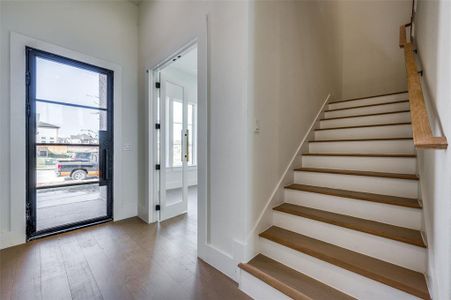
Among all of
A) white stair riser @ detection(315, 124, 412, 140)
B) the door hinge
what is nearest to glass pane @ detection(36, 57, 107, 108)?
the door hinge

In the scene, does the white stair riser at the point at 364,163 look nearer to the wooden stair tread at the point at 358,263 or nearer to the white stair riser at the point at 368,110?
the wooden stair tread at the point at 358,263

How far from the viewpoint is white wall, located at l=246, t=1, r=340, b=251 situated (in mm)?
1751

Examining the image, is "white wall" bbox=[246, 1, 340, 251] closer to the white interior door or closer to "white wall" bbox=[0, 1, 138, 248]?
the white interior door

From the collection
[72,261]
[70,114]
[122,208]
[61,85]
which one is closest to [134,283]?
[72,261]

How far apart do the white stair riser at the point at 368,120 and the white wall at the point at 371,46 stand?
186 centimetres

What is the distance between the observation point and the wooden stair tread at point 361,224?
1.32m

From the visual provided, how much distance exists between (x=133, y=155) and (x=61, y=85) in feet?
4.36

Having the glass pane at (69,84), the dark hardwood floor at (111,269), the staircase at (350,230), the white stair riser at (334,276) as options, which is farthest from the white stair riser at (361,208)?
the glass pane at (69,84)

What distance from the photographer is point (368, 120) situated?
2680 millimetres

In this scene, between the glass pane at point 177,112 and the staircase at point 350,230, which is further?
the glass pane at point 177,112

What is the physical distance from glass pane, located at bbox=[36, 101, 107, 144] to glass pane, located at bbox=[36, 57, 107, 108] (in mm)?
117

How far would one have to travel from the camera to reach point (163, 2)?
2779mm

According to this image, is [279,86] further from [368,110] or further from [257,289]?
[257,289]

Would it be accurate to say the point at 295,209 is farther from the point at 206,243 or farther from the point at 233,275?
the point at 206,243
